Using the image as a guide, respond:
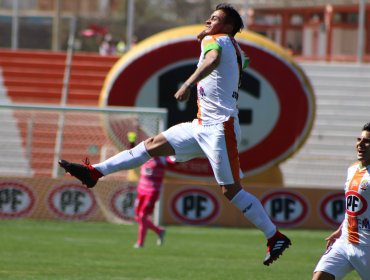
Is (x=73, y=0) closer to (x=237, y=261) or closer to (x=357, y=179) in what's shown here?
(x=237, y=261)

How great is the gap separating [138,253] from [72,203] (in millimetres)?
6112

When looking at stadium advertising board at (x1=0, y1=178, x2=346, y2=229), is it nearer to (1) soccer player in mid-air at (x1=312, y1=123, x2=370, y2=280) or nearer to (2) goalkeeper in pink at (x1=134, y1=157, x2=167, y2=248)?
(2) goalkeeper in pink at (x1=134, y1=157, x2=167, y2=248)

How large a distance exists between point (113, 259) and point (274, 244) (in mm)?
5988

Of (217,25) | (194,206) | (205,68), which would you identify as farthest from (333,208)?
(205,68)

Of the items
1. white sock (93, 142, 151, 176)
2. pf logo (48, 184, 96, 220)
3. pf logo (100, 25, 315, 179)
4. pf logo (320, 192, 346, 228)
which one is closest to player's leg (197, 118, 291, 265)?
white sock (93, 142, 151, 176)

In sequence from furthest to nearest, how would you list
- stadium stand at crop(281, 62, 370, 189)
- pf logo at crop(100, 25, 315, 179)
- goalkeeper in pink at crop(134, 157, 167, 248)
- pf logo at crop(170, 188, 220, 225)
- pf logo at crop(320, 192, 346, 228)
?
stadium stand at crop(281, 62, 370, 189), pf logo at crop(100, 25, 315, 179), pf logo at crop(320, 192, 346, 228), pf logo at crop(170, 188, 220, 225), goalkeeper in pink at crop(134, 157, 167, 248)

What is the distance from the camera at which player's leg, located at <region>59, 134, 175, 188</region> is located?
1152 centimetres

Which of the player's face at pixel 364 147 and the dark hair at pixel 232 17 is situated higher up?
the dark hair at pixel 232 17

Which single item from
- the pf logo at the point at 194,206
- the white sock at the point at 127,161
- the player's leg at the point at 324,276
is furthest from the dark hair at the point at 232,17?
the pf logo at the point at 194,206

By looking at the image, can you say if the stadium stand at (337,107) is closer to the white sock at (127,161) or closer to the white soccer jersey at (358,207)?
the white sock at (127,161)

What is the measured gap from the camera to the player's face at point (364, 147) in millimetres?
10797

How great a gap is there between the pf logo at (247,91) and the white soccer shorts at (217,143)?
1480 cm

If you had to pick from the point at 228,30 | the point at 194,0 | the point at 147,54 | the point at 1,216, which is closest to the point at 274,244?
the point at 228,30

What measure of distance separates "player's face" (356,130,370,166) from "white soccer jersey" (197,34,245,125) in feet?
4.30
